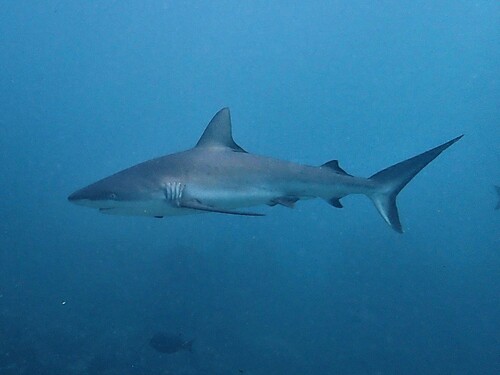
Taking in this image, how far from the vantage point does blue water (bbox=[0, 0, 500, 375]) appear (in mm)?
16141

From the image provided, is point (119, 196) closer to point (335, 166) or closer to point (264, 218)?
point (335, 166)

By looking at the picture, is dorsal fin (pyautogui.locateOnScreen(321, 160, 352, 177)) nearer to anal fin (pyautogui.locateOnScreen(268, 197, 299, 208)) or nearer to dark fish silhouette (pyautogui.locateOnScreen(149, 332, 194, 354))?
anal fin (pyautogui.locateOnScreen(268, 197, 299, 208))

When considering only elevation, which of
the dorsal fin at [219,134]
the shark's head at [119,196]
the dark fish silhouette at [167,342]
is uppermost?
the dorsal fin at [219,134]

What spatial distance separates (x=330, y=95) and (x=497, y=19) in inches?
2283

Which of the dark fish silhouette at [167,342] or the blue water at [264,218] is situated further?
the blue water at [264,218]

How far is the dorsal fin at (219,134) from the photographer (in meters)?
6.09

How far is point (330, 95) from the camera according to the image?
14275cm

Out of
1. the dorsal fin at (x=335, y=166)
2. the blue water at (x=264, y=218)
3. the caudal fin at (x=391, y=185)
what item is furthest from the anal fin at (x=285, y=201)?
the blue water at (x=264, y=218)

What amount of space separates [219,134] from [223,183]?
844 millimetres

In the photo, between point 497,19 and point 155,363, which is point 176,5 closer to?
point 497,19

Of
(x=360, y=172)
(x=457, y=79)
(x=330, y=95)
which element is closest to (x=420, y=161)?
(x=360, y=172)

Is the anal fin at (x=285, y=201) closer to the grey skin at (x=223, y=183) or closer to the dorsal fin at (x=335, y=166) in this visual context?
the grey skin at (x=223, y=183)

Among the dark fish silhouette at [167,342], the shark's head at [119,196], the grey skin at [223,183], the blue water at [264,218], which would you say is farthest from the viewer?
the blue water at [264,218]

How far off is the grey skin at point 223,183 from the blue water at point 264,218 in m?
8.76
